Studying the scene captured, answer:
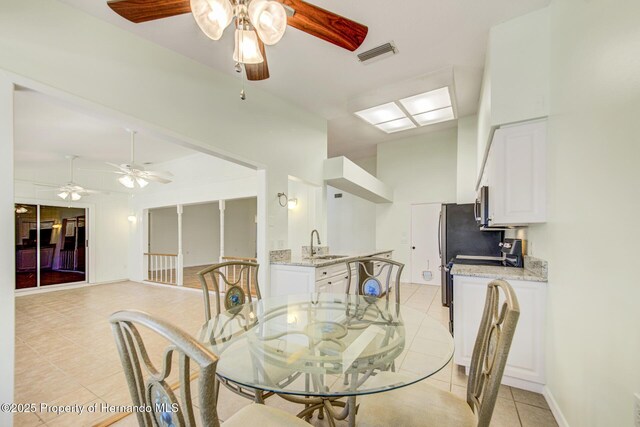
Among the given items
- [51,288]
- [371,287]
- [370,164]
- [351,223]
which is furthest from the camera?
[351,223]

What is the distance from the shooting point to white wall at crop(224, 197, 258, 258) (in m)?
10.7

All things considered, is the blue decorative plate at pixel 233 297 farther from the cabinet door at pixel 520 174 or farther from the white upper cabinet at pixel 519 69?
the white upper cabinet at pixel 519 69

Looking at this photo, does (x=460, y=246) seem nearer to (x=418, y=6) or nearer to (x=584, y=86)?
(x=584, y=86)

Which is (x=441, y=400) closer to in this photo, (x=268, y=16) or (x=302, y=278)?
(x=268, y=16)

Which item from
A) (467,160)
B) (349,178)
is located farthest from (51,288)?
(467,160)

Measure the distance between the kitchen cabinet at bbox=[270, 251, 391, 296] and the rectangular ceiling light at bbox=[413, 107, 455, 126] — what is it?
3.01 m

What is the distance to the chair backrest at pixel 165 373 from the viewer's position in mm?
612

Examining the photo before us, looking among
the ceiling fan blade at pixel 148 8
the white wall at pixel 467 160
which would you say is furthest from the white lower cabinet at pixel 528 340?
the white wall at pixel 467 160

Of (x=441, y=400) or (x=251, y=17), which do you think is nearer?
(x=441, y=400)

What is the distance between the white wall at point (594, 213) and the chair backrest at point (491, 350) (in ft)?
1.71

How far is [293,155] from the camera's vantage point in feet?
13.5

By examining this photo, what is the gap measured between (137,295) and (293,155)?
4682 mm

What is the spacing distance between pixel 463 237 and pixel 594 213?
2893mm

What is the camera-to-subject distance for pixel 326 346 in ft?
5.04
